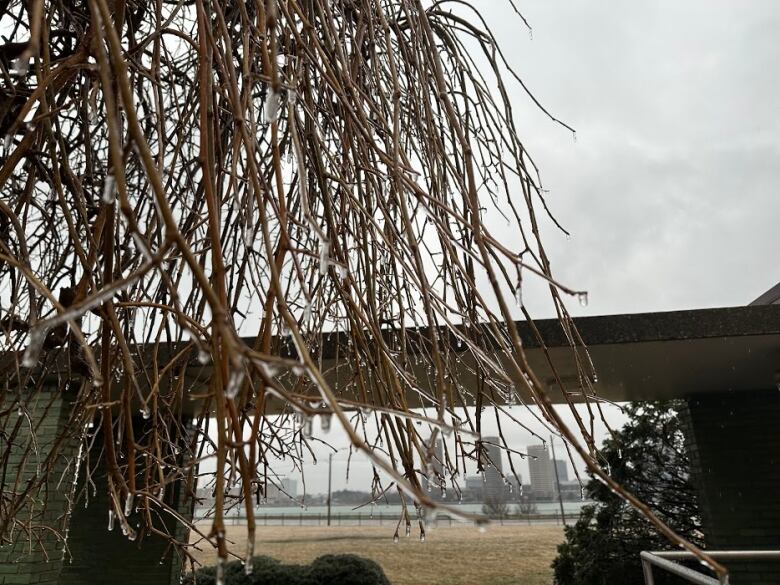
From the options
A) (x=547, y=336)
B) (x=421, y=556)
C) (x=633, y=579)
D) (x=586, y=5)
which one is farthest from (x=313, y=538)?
(x=586, y=5)

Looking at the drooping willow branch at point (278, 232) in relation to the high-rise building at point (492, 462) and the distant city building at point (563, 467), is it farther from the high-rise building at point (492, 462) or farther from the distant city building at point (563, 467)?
the distant city building at point (563, 467)

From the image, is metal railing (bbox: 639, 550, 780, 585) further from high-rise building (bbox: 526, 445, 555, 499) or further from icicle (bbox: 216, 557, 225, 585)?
icicle (bbox: 216, 557, 225, 585)

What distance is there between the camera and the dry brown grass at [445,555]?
1178cm

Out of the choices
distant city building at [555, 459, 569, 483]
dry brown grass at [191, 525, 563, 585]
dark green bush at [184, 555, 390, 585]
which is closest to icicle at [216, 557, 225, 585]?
distant city building at [555, 459, 569, 483]

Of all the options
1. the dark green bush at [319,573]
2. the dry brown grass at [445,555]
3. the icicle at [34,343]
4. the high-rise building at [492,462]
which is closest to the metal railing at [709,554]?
the high-rise building at [492,462]

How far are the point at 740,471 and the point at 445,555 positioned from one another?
1246 cm

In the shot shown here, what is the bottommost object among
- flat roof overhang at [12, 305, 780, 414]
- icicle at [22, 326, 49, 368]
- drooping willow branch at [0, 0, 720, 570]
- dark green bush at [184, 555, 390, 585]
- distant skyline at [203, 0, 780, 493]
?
dark green bush at [184, 555, 390, 585]

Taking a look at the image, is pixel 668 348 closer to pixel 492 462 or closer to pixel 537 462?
pixel 537 462

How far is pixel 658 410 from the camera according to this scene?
7492 mm

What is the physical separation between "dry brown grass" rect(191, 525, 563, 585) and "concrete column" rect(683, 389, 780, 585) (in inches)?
144

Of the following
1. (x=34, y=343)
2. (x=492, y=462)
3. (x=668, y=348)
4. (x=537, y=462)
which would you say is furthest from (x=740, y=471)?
(x=34, y=343)

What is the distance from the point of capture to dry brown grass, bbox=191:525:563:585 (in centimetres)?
1178

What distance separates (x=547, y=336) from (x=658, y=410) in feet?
15.7

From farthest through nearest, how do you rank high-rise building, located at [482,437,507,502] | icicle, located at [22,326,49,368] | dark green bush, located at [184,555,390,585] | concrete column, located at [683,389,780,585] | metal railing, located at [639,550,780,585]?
dark green bush, located at [184,555,390,585]
concrete column, located at [683,389,780,585]
metal railing, located at [639,550,780,585]
high-rise building, located at [482,437,507,502]
icicle, located at [22,326,49,368]
